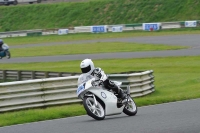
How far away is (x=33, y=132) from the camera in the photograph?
10.2 metres

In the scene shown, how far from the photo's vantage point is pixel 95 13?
217 ft

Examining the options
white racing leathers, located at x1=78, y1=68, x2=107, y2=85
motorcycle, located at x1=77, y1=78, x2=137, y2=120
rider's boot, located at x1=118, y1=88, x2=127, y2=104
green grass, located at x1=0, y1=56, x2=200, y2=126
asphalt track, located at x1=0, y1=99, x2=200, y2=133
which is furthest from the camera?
green grass, located at x1=0, y1=56, x2=200, y2=126

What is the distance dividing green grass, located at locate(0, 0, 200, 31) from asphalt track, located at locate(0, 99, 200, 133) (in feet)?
151

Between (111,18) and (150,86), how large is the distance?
4603 cm

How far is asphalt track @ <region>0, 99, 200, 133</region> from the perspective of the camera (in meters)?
10.0

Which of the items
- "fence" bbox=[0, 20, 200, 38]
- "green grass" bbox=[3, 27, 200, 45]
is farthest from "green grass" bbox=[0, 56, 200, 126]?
"fence" bbox=[0, 20, 200, 38]

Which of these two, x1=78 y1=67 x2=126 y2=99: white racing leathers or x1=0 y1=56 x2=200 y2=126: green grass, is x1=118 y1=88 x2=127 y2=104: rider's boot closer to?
x1=78 y1=67 x2=126 y2=99: white racing leathers

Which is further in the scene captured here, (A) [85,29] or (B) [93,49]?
(A) [85,29]

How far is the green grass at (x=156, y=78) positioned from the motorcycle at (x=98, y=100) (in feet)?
4.69

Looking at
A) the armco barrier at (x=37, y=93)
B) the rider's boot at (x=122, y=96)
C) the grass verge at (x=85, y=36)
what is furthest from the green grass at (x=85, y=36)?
the rider's boot at (x=122, y=96)

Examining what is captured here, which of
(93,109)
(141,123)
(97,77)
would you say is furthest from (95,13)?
(141,123)

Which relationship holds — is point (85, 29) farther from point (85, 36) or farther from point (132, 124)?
point (132, 124)

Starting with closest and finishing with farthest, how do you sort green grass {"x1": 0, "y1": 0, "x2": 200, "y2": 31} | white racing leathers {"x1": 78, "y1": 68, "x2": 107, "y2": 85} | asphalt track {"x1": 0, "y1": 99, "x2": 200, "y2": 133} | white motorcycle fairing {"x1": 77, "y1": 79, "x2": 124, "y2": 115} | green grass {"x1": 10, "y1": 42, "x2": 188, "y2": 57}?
asphalt track {"x1": 0, "y1": 99, "x2": 200, "y2": 133}, white motorcycle fairing {"x1": 77, "y1": 79, "x2": 124, "y2": 115}, white racing leathers {"x1": 78, "y1": 68, "x2": 107, "y2": 85}, green grass {"x1": 10, "y1": 42, "x2": 188, "y2": 57}, green grass {"x1": 0, "y1": 0, "x2": 200, "y2": 31}

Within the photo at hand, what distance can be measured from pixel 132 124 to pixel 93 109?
98 cm
